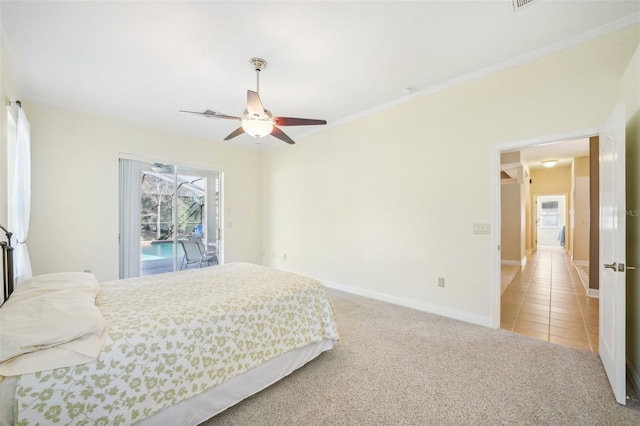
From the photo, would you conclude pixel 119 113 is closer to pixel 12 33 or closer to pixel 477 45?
pixel 12 33

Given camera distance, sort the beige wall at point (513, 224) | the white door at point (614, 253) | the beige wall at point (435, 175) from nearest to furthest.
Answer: the white door at point (614, 253) → the beige wall at point (435, 175) → the beige wall at point (513, 224)

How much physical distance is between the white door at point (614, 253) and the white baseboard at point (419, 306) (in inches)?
38.6

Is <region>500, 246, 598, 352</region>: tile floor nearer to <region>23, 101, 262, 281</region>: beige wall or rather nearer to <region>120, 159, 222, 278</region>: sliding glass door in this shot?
<region>120, 159, 222, 278</region>: sliding glass door

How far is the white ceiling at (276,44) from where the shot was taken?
1966 mm

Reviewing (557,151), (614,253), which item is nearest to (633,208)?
(614,253)

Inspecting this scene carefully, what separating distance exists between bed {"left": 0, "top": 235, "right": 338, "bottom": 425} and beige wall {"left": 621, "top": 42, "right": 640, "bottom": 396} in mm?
2262

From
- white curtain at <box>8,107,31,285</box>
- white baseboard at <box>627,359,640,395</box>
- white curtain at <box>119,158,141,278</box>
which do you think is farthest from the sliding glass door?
white baseboard at <box>627,359,640,395</box>

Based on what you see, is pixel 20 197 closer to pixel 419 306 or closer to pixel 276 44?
pixel 276 44

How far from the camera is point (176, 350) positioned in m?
1.43

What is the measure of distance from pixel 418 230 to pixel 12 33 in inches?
177

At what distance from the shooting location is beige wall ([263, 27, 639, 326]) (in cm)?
239

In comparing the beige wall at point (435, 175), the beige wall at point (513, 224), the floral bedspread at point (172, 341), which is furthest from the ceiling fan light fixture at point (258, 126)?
the beige wall at point (513, 224)

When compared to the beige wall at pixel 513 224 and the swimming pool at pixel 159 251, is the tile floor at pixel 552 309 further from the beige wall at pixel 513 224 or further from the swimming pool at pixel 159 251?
the swimming pool at pixel 159 251

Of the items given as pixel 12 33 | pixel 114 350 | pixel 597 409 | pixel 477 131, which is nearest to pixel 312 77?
pixel 477 131
